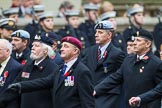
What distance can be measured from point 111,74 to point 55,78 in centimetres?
147

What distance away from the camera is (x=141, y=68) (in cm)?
1431

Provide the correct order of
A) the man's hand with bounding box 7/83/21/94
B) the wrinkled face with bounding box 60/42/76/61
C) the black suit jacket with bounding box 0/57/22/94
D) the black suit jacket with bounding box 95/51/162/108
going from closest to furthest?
the man's hand with bounding box 7/83/21/94 < the wrinkled face with bounding box 60/42/76/61 < the black suit jacket with bounding box 95/51/162/108 < the black suit jacket with bounding box 0/57/22/94

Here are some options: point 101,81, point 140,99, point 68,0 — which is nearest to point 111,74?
point 101,81

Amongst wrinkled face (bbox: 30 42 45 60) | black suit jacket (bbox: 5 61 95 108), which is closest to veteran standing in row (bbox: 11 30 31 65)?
wrinkled face (bbox: 30 42 45 60)

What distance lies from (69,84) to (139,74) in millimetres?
1325

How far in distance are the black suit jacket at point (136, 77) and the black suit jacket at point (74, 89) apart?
3.01 feet

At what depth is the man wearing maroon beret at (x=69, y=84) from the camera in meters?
13.4

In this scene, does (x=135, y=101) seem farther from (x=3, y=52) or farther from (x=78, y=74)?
→ (x=3, y=52)

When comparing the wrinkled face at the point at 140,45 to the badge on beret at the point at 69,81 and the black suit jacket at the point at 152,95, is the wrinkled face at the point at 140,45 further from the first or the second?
the badge on beret at the point at 69,81

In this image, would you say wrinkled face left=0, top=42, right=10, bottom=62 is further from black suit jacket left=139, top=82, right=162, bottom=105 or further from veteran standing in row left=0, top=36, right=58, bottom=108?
black suit jacket left=139, top=82, right=162, bottom=105

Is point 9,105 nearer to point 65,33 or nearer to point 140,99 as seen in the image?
point 140,99

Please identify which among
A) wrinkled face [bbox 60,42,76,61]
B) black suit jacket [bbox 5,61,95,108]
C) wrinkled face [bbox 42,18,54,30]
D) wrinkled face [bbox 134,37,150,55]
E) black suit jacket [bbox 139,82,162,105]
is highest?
wrinkled face [bbox 60,42,76,61]

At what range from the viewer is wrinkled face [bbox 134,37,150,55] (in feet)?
47.3

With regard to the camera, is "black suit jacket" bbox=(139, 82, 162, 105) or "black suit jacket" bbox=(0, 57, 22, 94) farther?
"black suit jacket" bbox=(0, 57, 22, 94)
